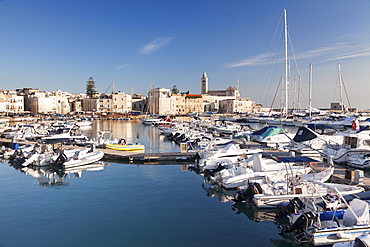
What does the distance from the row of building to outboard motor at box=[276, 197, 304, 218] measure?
92638 mm

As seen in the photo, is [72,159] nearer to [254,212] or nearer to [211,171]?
[211,171]

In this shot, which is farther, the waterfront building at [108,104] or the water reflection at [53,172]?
the waterfront building at [108,104]

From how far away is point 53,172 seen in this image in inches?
729

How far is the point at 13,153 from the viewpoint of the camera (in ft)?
74.2

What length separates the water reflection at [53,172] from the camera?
16.3m

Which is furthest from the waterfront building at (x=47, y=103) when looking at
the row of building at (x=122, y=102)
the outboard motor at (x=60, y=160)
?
the outboard motor at (x=60, y=160)

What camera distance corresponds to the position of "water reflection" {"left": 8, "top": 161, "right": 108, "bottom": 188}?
53.4 feet

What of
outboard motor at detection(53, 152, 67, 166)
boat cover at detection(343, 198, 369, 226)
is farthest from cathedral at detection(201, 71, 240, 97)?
boat cover at detection(343, 198, 369, 226)

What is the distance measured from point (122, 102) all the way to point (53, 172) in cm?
9096

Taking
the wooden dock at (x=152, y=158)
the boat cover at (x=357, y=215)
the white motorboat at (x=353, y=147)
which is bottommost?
the wooden dock at (x=152, y=158)

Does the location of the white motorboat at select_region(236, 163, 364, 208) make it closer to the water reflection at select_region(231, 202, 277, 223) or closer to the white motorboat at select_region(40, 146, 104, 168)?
the water reflection at select_region(231, 202, 277, 223)

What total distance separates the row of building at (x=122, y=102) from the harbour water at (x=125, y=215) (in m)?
83.8

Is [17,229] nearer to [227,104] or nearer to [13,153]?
[13,153]

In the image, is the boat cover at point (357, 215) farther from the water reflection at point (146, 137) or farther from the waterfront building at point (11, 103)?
the waterfront building at point (11, 103)
